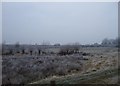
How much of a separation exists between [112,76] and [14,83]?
726 cm

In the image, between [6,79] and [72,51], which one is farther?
[72,51]

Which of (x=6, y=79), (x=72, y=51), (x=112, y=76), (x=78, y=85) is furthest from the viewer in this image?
(x=72, y=51)

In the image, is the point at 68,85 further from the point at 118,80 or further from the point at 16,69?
the point at 16,69

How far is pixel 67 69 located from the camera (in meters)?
24.2

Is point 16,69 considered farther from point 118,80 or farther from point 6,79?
point 118,80

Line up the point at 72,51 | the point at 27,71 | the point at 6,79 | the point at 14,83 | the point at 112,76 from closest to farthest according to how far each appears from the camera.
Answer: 1. the point at 112,76
2. the point at 14,83
3. the point at 6,79
4. the point at 27,71
5. the point at 72,51

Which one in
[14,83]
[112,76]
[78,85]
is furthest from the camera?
[14,83]

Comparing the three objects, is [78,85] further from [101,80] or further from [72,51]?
[72,51]

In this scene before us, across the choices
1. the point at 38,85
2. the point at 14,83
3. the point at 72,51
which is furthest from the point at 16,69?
the point at 72,51

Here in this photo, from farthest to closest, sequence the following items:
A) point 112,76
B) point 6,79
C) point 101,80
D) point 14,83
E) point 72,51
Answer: point 72,51, point 6,79, point 14,83, point 112,76, point 101,80

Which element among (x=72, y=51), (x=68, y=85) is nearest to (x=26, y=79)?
(x=68, y=85)

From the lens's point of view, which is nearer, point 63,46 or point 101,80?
point 101,80

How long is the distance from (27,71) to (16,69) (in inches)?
71.4

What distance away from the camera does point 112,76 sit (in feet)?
49.2
